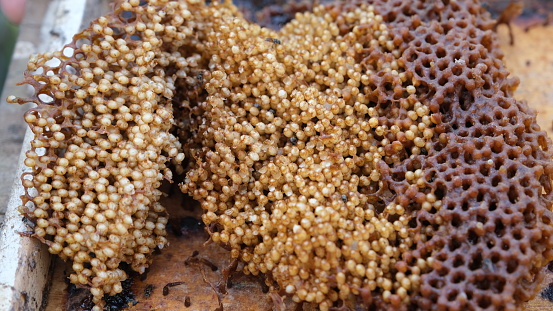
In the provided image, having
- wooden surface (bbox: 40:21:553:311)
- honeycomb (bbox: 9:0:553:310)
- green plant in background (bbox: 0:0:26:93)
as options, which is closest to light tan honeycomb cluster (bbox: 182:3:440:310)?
honeycomb (bbox: 9:0:553:310)

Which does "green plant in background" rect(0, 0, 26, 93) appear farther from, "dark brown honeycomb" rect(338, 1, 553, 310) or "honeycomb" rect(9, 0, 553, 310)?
"dark brown honeycomb" rect(338, 1, 553, 310)

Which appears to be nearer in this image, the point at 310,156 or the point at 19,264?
the point at 19,264

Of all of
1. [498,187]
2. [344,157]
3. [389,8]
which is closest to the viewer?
[498,187]

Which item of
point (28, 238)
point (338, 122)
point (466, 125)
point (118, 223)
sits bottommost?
point (28, 238)

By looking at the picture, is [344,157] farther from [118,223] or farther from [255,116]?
[118,223]

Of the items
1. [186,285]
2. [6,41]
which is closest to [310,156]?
[186,285]

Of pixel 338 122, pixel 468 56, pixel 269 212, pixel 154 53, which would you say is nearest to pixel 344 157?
pixel 338 122

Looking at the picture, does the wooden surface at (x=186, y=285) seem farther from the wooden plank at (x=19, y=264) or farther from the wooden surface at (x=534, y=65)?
the wooden surface at (x=534, y=65)

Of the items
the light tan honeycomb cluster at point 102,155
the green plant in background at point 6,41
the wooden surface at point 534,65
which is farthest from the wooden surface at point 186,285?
the green plant in background at point 6,41

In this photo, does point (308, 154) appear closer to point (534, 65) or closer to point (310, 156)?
point (310, 156)
